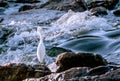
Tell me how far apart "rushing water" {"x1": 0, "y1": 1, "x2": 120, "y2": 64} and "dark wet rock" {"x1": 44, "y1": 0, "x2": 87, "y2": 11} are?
0.55m

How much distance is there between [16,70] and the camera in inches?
242

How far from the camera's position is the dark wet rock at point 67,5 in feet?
46.0

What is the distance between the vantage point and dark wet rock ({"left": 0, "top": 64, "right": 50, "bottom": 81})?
19.8 ft

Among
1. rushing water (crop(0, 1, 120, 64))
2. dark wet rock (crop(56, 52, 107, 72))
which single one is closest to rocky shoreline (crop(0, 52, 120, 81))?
dark wet rock (crop(56, 52, 107, 72))

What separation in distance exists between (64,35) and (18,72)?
455 cm

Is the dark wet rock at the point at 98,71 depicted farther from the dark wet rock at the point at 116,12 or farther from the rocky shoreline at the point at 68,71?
the dark wet rock at the point at 116,12

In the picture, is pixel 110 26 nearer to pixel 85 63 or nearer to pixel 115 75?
pixel 85 63

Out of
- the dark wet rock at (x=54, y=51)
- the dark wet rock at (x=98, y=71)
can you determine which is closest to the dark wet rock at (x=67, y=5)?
the dark wet rock at (x=54, y=51)

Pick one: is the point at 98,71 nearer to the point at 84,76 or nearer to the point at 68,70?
the point at 84,76

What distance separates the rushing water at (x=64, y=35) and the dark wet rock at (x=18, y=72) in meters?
1.79

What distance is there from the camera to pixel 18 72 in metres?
6.10

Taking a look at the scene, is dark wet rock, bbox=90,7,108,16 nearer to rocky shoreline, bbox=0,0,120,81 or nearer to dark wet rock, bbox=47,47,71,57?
rocky shoreline, bbox=0,0,120,81

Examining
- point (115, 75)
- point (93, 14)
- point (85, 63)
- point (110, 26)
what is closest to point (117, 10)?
point (93, 14)

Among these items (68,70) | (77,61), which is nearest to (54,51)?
(77,61)
